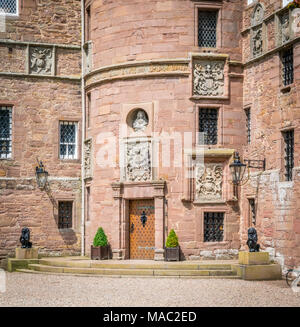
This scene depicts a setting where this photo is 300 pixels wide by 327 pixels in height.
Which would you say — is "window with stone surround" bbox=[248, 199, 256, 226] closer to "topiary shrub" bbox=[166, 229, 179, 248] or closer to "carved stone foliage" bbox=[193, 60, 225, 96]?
"topiary shrub" bbox=[166, 229, 179, 248]

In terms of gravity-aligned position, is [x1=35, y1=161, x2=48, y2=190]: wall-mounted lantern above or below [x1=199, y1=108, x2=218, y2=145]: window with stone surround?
below

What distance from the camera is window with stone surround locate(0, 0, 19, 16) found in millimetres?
25703

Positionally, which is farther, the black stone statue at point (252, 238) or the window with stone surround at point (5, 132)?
the window with stone surround at point (5, 132)

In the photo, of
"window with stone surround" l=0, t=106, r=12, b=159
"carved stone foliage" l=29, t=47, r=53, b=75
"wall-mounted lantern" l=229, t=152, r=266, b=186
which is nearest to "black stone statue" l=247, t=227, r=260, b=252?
"wall-mounted lantern" l=229, t=152, r=266, b=186

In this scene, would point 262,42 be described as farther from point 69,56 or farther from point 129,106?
point 69,56

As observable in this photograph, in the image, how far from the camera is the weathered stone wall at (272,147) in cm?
1997

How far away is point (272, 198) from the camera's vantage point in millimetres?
21016

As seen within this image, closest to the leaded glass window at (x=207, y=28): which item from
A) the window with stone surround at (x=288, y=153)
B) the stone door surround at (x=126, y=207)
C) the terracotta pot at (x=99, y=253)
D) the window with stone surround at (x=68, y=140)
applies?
the window with stone surround at (x=288, y=153)

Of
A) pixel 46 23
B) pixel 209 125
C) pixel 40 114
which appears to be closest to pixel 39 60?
pixel 46 23

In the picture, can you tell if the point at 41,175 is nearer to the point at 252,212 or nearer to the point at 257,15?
the point at 252,212

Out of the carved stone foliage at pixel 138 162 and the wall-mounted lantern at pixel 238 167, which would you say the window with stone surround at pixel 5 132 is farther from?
the wall-mounted lantern at pixel 238 167

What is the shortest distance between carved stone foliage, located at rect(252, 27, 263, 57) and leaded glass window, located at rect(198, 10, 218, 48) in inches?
56.9

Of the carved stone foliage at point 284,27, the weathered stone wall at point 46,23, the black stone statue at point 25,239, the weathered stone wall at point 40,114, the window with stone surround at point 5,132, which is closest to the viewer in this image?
the carved stone foliage at point 284,27

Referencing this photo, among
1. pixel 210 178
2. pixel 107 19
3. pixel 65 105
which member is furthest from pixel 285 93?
pixel 65 105
